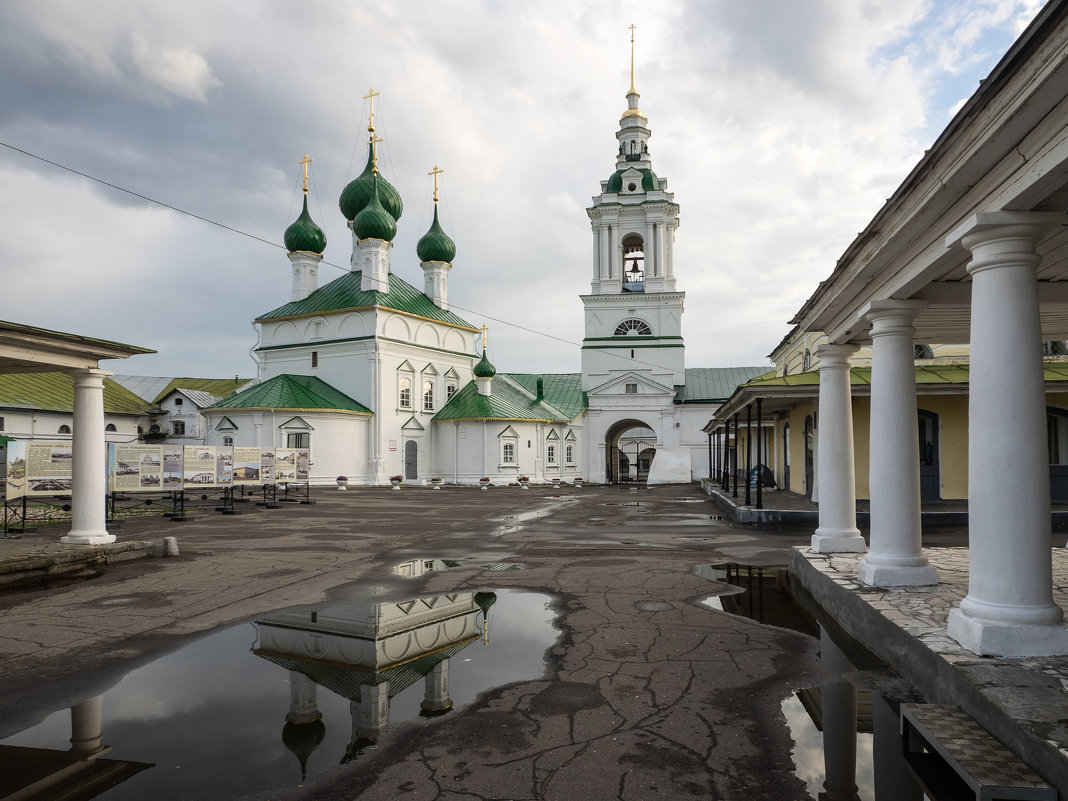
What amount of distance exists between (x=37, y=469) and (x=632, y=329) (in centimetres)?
3801

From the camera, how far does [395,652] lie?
5980mm

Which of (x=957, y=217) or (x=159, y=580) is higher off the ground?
(x=957, y=217)

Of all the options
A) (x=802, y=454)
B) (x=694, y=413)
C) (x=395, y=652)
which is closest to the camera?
(x=395, y=652)

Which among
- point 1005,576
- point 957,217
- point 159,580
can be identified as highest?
point 957,217

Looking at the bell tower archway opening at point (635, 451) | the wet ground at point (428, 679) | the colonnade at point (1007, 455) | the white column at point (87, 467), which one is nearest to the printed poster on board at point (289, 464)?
the white column at point (87, 467)

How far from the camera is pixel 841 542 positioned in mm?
9586

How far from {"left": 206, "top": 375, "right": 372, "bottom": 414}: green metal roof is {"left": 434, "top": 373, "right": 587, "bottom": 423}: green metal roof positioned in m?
5.93

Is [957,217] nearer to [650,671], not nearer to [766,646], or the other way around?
[766,646]

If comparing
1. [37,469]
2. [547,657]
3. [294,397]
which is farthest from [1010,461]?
[294,397]

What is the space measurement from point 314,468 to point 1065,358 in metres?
32.4

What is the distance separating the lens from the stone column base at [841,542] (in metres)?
9.57

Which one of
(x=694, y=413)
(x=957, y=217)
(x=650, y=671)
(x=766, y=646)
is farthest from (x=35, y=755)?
(x=694, y=413)

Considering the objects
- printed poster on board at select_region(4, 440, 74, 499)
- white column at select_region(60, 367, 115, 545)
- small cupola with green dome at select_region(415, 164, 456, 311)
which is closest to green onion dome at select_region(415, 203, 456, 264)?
small cupola with green dome at select_region(415, 164, 456, 311)

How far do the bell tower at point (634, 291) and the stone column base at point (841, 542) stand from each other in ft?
123
